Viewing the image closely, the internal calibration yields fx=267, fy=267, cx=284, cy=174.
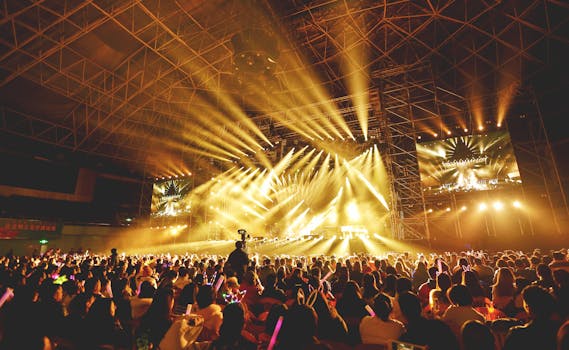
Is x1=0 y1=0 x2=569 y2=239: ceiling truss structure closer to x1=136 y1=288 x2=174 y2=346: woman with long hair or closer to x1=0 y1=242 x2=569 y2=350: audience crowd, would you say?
x1=0 y1=242 x2=569 y2=350: audience crowd

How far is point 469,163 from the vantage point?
13.9 meters

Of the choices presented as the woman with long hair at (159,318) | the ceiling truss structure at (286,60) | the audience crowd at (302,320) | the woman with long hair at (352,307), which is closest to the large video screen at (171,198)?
the ceiling truss structure at (286,60)

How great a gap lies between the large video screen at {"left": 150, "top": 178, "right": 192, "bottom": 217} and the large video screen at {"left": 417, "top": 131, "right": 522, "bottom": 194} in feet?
57.3

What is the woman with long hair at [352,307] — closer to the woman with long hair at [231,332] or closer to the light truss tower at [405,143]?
the woman with long hair at [231,332]

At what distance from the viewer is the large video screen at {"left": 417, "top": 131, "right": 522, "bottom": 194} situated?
13.2 metres

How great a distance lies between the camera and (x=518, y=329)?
5.75ft

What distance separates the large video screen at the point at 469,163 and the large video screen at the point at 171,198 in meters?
17.5

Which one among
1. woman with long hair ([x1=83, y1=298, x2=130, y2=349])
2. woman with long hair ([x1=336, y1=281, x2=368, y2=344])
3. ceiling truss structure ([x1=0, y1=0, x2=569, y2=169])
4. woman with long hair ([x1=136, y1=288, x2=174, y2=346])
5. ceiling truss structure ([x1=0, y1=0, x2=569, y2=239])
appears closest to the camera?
woman with long hair ([x1=83, y1=298, x2=130, y2=349])

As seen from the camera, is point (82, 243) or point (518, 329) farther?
point (82, 243)

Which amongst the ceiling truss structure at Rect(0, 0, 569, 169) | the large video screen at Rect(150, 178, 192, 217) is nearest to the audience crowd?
the ceiling truss structure at Rect(0, 0, 569, 169)

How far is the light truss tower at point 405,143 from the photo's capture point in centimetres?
1359

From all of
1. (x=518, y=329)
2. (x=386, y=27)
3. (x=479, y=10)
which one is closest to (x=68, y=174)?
(x=386, y=27)

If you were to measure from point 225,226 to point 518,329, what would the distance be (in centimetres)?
2047

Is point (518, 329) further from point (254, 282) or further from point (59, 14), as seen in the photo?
point (59, 14)
